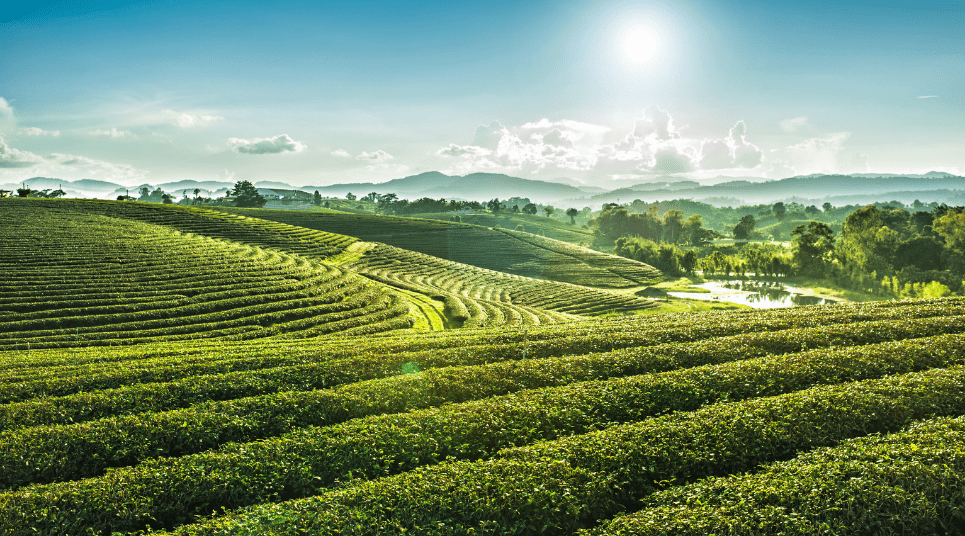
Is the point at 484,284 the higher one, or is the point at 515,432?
the point at 515,432

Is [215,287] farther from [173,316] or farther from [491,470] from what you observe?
[491,470]

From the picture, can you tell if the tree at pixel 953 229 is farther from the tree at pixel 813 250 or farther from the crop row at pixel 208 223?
the crop row at pixel 208 223

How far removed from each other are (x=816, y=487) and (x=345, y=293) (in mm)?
44740

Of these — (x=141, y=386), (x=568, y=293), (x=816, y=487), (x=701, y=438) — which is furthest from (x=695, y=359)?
(x=568, y=293)

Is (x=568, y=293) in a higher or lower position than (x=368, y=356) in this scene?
lower

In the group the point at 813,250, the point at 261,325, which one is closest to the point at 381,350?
the point at 261,325

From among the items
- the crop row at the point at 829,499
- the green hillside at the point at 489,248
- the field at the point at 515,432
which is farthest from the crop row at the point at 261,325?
the green hillside at the point at 489,248

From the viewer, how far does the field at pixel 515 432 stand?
432 inches

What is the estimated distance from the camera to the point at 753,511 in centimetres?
1057

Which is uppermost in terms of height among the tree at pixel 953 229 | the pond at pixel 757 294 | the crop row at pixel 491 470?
the tree at pixel 953 229

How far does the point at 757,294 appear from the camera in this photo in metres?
103

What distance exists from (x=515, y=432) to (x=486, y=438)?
3.17ft

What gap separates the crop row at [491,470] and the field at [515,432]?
6 centimetres

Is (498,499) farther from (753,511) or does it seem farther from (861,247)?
(861,247)
